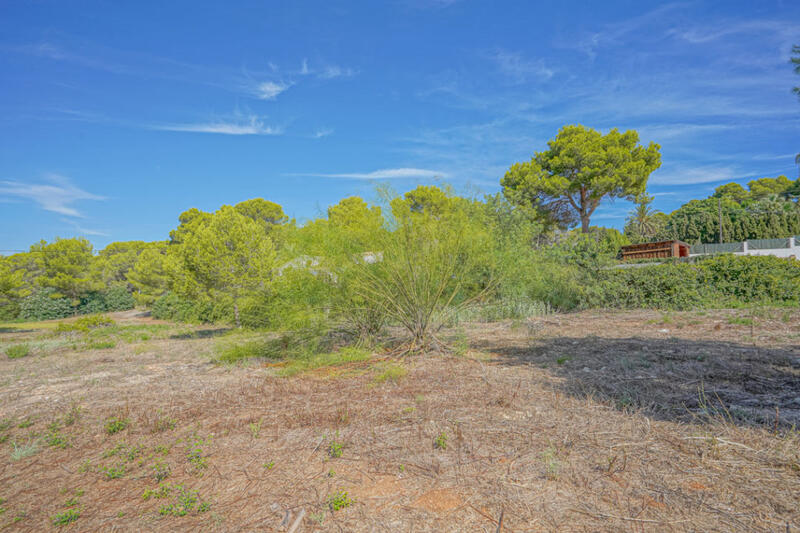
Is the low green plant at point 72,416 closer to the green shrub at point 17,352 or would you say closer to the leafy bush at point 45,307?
the green shrub at point 17,352

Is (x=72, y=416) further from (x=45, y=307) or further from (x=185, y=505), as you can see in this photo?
(x=45, y=307)

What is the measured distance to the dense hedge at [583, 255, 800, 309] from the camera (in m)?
11.7

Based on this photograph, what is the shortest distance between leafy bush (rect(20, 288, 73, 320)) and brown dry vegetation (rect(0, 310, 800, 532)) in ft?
97.2

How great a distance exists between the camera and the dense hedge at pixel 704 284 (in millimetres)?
11734

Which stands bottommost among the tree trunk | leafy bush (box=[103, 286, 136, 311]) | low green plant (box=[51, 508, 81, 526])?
low green plant (box=[51, 508, 81, 526])

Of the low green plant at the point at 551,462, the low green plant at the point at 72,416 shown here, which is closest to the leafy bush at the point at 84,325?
the low green plant at the point at 72,416

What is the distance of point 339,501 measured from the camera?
8.86 ft

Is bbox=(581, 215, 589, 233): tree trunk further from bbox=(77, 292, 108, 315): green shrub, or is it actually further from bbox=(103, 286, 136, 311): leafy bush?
bbox=(103, 286, 136, 311): leafy bush

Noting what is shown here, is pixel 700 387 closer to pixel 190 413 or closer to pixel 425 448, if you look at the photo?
pixel 425 448

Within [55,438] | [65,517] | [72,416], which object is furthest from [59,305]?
[65,517]

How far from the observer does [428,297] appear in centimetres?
737

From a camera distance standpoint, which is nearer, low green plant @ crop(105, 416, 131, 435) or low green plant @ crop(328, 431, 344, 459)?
low green plant @ crop(328, 431, 344, 459)

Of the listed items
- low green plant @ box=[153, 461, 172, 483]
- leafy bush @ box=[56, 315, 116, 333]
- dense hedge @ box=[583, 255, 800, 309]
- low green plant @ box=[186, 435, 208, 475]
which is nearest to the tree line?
dense hedge @ box=[583, 255, 800, 309]

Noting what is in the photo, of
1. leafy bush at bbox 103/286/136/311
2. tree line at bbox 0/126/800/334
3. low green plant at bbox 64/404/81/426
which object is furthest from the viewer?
leafy bush at bbox 103/286/136/311
